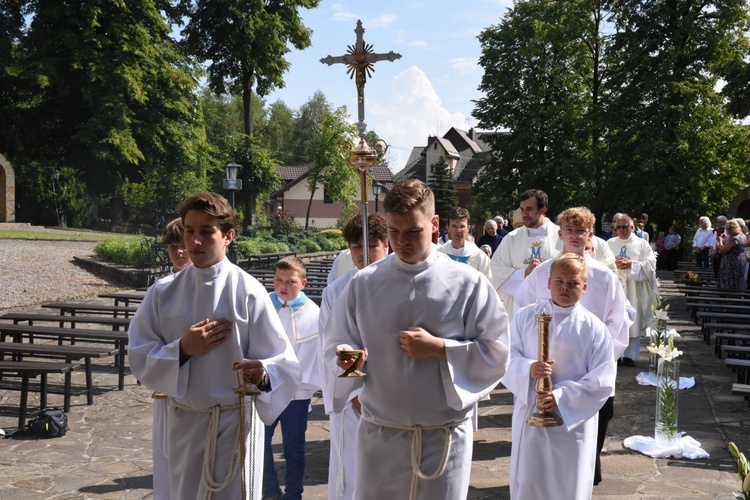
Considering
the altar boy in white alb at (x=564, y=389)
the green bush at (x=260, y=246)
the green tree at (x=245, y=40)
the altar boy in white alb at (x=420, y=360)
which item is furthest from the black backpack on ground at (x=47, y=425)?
the green tree at (x=245, y=40)

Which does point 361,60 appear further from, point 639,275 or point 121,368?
point 639,275

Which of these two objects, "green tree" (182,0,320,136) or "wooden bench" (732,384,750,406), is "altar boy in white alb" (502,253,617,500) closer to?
"wooden bench" (732,384,750,406)

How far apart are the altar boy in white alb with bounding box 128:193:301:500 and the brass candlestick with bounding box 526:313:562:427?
133cm

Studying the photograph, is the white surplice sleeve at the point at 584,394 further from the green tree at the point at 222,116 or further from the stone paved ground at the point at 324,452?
the green tree at the point at 222,116

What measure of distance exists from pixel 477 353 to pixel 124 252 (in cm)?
2128

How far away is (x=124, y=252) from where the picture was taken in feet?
76.0

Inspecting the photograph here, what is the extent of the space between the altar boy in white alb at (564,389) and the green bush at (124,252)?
18.0 metres

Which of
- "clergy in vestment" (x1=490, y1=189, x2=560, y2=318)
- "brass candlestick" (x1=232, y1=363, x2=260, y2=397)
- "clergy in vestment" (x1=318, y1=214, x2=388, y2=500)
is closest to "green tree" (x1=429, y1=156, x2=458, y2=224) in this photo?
"clergy in vestment" (x1=490, y1=189, x2=560, y2=318)

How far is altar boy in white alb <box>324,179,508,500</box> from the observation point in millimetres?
3225

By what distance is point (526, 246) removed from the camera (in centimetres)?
867

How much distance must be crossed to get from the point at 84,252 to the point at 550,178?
2176 cm

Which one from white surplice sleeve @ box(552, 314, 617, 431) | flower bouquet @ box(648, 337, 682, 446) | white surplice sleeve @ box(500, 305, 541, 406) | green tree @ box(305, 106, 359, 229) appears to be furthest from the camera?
green tree @ box(305, 106, 359, 229)

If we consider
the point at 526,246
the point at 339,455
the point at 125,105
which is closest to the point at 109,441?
the point at 339,455

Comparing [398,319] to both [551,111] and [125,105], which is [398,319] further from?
[551,111]
